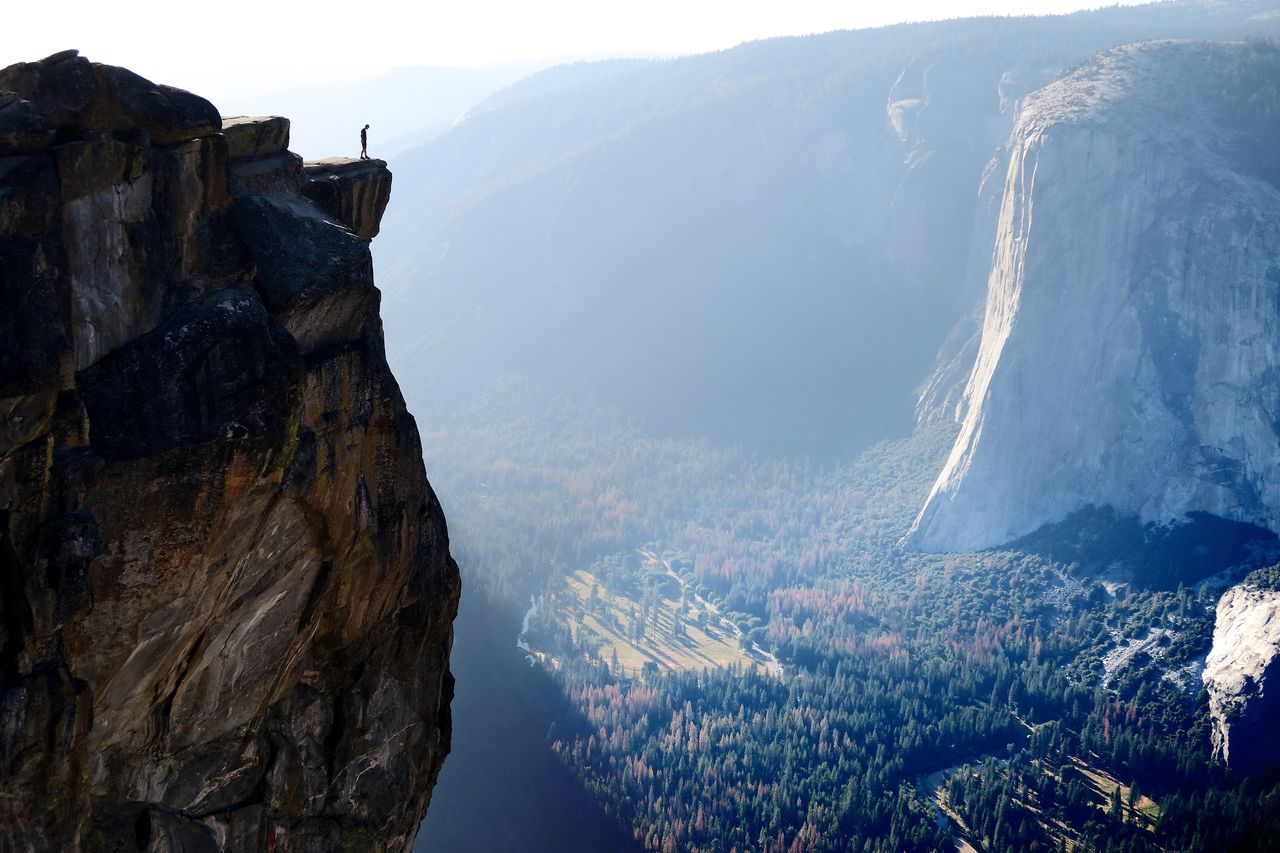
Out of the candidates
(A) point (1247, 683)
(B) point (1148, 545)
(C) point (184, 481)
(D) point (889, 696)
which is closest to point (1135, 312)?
(B) point (1148, 545)

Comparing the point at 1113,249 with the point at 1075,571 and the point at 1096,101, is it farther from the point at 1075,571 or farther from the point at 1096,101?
the point at 1075,571

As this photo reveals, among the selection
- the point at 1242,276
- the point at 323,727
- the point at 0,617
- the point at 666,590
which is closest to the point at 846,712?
the point at 666,590

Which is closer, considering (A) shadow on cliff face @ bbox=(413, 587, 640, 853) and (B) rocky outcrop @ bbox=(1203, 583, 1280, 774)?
(A) shadow on cliff face @ bbox=(413, 587, 640, 853)

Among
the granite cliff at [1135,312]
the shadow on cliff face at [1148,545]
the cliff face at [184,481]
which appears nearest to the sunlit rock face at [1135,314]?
the granite cliff at [1135,312]

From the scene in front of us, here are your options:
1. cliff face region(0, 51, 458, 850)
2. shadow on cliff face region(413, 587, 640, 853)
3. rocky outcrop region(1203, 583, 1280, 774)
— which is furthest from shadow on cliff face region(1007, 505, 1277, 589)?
cliff face region(0, 51, 458, 850)

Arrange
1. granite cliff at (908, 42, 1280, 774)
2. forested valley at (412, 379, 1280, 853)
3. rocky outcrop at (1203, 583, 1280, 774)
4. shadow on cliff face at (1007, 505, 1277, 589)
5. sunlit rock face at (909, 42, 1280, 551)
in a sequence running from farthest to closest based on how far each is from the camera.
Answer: sunlit rock face at (909, 42, 1280, 551) → granite cliff at (908, 42, 1280, 774) → shadow on cliff face at (1007, 505, 1277, 589) → rocky outcrop at (1203, 583, 1280, 774) → forested valley at (412, 379, 1280, 853)

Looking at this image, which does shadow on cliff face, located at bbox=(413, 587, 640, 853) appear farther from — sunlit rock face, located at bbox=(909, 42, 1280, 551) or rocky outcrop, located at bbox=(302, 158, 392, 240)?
rocky outcrop, located at bbox=(302, 158, 392, 240)

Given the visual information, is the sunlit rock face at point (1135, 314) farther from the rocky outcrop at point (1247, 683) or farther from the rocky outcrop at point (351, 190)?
the rocky outcrop at point (351, 190)
